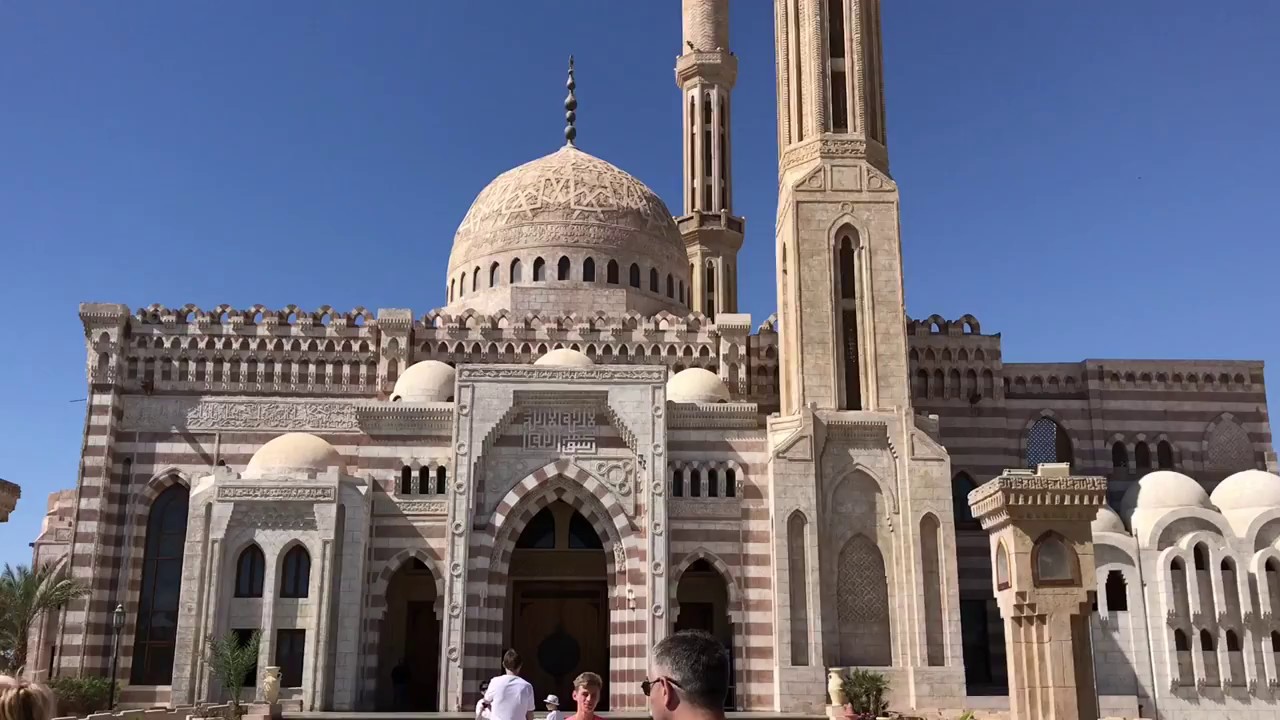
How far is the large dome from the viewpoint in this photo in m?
32.7

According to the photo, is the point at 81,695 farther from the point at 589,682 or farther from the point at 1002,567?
the point at 589,682

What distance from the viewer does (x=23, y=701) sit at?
3670 mm

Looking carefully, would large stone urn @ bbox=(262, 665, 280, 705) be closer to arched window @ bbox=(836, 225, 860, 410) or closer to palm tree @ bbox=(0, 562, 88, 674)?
palm tree @ bbox=(0, 562, 88, 674)

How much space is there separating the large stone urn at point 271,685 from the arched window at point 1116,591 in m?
18.1

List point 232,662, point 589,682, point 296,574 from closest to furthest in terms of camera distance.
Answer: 1. point 589,682
2. point 232,662
3. point 296,574

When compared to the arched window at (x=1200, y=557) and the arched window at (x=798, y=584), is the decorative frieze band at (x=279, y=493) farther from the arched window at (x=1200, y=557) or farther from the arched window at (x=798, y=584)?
the arched window at (x=1200, y=557)

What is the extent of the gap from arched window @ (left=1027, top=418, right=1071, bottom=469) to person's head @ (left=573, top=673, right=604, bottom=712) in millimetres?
26037

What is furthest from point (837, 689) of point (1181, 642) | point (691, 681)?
point (691, 681)

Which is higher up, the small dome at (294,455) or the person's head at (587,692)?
Result: the small dome at (294,455)

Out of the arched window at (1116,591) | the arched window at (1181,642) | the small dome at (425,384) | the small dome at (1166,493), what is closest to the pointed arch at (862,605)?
the arched window at (1116,591)

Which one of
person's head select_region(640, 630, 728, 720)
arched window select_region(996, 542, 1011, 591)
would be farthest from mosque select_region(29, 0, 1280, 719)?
person's head select_region(640, 630, 728, 720)

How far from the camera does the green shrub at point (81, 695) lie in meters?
23.7

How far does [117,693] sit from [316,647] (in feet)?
17.2

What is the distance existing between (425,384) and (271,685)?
826 cm
